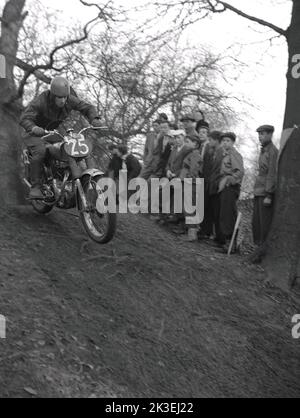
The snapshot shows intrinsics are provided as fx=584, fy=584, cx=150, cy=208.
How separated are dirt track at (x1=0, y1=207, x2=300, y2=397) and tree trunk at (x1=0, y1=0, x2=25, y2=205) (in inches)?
25.8

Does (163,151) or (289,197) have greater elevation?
(163,151)

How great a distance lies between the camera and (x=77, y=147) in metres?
6.79

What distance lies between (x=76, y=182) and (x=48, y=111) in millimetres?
1234

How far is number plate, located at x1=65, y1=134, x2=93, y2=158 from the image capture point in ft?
22.2

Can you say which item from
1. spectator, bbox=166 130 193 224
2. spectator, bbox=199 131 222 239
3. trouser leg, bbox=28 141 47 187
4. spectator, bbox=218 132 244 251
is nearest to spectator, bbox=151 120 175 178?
spectator, bbox=166 130 193 224

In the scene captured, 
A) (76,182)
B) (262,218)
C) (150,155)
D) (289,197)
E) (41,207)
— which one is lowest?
(262,218)

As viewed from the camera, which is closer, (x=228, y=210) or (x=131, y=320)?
(x=131, y=320)

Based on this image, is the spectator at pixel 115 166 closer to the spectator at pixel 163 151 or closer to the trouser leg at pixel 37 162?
the spectator at pixel 163 151

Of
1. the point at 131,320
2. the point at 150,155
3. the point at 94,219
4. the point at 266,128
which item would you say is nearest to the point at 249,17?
the point at 266,128

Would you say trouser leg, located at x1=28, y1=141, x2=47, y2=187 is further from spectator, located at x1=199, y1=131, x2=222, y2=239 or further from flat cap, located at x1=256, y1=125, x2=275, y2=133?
flat cap, located at x1=256, y1=125, x2=275, y2=133

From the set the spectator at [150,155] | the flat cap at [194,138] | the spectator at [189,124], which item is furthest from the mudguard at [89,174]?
the spectator at [150,155]

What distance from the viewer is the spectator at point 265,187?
8133 mm

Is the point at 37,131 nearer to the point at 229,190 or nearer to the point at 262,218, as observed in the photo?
the point at 229,190
